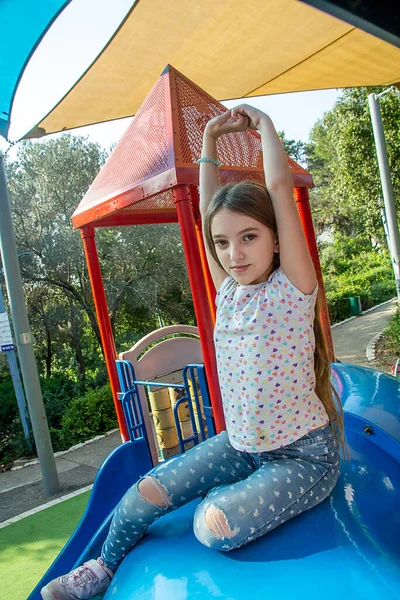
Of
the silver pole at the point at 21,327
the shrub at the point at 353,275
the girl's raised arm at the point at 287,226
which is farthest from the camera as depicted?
the shrub at the point at 353,275

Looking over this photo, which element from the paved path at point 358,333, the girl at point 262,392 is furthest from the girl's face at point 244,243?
the paved path at point 358,333

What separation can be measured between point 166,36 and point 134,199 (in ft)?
6.30

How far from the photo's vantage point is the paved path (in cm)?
1007

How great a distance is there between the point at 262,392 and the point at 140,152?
5.77 feet

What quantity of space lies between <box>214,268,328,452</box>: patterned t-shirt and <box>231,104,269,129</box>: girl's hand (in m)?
0.55

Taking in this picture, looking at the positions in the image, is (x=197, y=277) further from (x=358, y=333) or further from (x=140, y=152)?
(x=358, y=333)

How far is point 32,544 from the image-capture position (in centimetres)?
409

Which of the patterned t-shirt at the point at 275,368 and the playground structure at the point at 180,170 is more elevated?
the playground structure at the point at 180,170

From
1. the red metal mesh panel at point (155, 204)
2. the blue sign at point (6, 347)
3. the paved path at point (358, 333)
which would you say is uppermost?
the red metal mesh panel at point (155, 204)

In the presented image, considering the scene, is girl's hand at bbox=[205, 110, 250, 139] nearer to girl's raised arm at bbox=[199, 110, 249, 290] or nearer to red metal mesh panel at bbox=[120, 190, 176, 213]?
girl's raised arm at bbox=[199, 110, 249, 290]

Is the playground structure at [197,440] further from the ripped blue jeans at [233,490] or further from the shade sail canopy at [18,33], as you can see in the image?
the shade sail canopy at [18,33]

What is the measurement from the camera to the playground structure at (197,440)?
1.38 metres

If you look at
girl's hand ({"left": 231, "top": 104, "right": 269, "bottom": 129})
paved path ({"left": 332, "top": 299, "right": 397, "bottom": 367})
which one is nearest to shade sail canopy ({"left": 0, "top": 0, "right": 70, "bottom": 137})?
girl's hand ({"left": 231, "top": 104, "right": 269, "bottom": 129})

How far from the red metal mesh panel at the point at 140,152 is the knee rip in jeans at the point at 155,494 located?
151 centimetres
